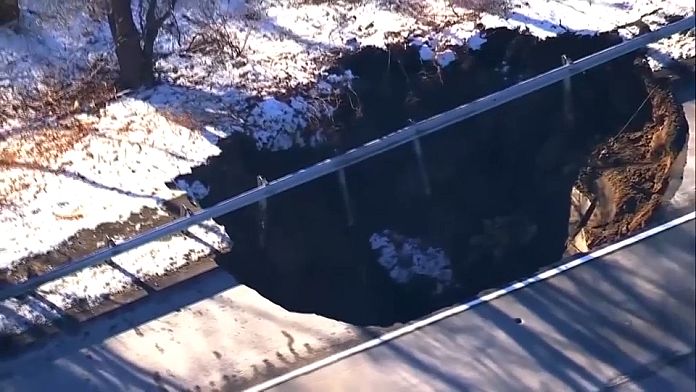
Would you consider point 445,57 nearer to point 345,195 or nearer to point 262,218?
point 345,195

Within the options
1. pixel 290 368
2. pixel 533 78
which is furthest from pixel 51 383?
pixel 533 78

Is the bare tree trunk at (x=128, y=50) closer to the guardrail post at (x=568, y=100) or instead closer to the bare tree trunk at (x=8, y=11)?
the bare tree trunk at (x=8, y=11)

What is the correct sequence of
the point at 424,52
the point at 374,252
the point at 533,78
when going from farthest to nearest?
the point at 424,52, the point at 533,78, the point at 374,252

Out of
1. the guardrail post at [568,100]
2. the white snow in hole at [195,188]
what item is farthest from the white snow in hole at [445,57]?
the white snow in hole at [195,188]

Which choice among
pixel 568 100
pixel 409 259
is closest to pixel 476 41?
pixel 568 100

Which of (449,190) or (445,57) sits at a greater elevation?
(445,57)

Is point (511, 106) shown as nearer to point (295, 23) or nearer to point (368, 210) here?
point (368, 210)

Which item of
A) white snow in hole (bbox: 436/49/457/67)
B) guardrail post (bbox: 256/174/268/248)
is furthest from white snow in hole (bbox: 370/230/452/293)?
white snow in hole (bbox: 436/49/457/67)

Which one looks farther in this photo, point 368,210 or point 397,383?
point 368,210

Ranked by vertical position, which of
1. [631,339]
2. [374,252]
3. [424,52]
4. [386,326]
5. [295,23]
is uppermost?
[295,23]
